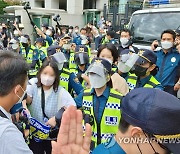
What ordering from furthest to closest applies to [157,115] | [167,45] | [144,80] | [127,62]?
[167,45], [127,62], [144,80], [157,115]

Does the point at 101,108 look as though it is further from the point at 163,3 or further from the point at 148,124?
the point at 163,3

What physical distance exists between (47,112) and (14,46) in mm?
3952

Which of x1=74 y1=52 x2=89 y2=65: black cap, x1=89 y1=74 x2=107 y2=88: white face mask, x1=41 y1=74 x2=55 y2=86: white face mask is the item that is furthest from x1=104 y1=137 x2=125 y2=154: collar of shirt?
x1=74 y1=52 x2=89 y2=65: black cap

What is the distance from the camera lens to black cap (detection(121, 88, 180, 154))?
1209 mm

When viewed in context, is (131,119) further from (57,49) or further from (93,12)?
(93,12)

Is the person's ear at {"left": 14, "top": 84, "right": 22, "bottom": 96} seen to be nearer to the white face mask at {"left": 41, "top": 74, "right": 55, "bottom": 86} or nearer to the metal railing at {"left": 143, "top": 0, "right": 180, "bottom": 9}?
the white face mask at {"left": 41, "top": 74, "right": 55, "bottom": 86}

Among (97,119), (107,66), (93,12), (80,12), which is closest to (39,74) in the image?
(107,66)

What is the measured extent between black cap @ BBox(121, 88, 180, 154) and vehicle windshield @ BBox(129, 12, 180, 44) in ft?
15.5

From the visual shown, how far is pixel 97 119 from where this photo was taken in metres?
2.37

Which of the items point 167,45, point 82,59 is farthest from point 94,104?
point 167,45

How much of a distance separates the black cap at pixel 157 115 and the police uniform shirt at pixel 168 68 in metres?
2.94

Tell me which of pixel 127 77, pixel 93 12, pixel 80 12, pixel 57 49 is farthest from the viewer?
pixel 80 12

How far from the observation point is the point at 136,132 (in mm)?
1285

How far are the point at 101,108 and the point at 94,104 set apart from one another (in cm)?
9
